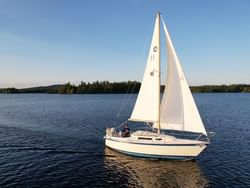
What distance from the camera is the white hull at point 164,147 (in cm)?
2202

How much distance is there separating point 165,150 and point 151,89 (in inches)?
250

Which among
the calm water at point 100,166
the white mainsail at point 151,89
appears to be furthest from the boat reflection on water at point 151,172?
the white mainsail at point 151,89

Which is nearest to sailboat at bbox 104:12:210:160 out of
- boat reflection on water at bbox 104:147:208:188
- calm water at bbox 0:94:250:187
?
boat reflection on water at bbox 104:147:208:188

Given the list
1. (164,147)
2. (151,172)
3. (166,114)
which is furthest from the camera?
(166,114)

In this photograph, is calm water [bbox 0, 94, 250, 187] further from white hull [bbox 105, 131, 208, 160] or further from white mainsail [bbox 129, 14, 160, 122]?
white mainsail [bbox 129, 14, 160, 122]

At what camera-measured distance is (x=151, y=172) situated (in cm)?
2038

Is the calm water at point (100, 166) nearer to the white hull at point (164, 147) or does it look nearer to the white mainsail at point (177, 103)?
the white hull at point (164, 147)

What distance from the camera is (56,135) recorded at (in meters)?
33.4

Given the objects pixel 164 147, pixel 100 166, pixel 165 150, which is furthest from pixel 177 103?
pixel 100 166

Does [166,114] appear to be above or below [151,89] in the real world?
below

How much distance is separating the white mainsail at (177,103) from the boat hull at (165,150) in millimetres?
1639

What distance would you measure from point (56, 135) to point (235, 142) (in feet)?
80.2

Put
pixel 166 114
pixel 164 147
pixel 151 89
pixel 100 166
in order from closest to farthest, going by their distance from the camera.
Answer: pixel 100 166, pixel 164 147, pixel 166 114, pixel 151 89

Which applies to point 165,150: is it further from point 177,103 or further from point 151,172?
point 177,103
